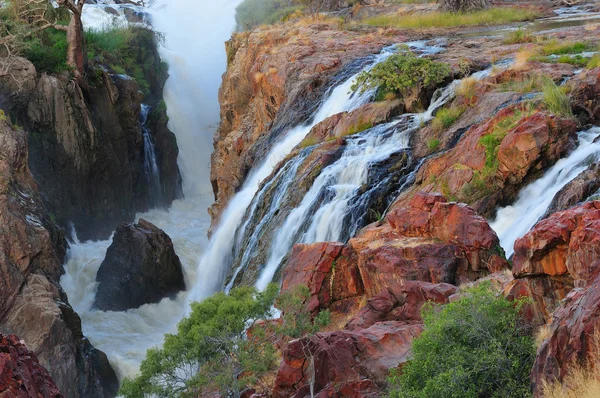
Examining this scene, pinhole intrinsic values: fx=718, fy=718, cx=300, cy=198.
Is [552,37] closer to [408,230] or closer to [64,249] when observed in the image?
[408,230]

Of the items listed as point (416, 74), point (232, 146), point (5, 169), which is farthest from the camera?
point (232, 146)

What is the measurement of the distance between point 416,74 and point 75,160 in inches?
671

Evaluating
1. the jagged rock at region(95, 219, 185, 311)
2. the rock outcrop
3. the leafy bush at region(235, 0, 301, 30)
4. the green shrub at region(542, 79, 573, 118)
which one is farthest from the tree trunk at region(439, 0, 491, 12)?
the rock outcrop

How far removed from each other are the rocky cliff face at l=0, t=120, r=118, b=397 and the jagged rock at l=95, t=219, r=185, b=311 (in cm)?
290

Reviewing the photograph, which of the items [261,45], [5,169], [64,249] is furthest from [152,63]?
[5,169]

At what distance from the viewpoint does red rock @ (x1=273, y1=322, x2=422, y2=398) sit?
9.13 metres

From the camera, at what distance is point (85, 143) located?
102 ft

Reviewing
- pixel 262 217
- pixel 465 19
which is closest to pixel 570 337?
pixel 262 217

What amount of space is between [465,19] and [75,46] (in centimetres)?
1719

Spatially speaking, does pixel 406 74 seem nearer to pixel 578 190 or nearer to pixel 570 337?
pixel 578 190

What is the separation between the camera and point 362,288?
13008 millimetres

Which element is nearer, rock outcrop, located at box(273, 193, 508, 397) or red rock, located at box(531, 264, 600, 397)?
red rock, located at box(531, 264, 600, 397)

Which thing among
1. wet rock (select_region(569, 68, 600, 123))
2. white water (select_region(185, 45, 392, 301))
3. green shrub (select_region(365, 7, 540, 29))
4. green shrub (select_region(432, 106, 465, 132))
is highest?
green shrub (select_region(365, 7, 540, 29))

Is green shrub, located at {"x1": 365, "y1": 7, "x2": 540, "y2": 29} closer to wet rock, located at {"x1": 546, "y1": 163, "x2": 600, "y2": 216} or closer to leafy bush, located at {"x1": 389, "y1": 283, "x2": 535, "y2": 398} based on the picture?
wet rock, located at {"x1": 546, "y1": 163, "x2": 600, "y2": 216}
